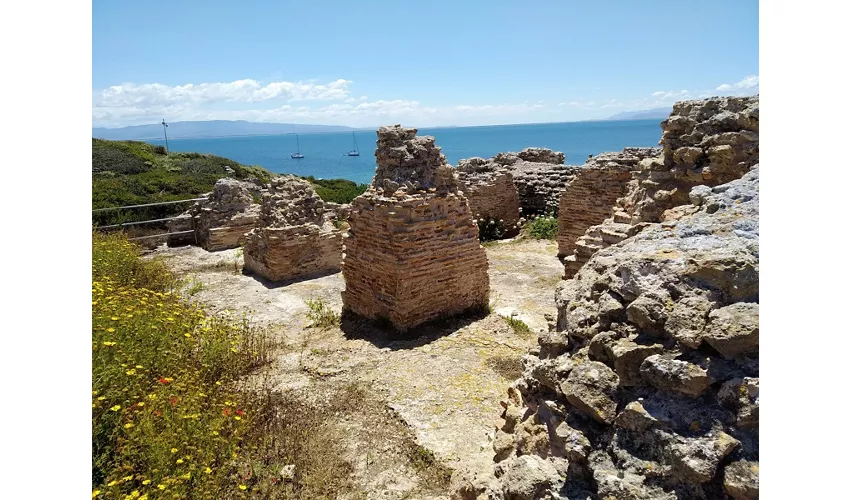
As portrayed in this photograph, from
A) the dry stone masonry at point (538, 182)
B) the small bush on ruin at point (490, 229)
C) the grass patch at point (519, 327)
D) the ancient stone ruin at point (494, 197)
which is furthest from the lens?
the dry stone masonry at point (538, 182)

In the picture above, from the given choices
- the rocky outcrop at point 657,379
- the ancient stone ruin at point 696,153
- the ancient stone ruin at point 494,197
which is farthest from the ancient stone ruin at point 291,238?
the rocky outcrop at point 657,379

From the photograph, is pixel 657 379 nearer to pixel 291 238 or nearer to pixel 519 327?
pixel 519 327

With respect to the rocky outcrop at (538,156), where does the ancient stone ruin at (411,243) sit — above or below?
below

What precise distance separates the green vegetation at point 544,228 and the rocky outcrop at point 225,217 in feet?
30.4

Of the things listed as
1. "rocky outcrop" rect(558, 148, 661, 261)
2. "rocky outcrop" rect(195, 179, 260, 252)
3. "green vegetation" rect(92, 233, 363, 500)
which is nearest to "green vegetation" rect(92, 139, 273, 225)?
"rocky outcrop" rect(195, 179, 260, 252)

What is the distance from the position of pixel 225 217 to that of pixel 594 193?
37.0ft

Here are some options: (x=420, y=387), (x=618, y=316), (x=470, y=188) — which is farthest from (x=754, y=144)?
(x=470, y=188)

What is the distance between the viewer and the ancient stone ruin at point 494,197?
52.5ft

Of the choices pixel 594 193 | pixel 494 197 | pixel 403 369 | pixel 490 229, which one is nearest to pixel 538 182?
pixel 494 197

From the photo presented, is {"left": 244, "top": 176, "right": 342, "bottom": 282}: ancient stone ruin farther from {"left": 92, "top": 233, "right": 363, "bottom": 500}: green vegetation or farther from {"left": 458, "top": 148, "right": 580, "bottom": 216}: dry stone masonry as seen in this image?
{"left": 458, "top": 148, "right": 580, "bottom": 216}: dry stone masonry

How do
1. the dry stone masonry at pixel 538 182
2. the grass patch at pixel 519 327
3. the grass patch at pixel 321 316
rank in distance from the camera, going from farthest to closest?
the dry stone masonry at pixel 538 182 < the grass patch at pixel 321 316 < the grass patch at pixel 519 327

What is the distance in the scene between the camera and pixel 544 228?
15859 mm

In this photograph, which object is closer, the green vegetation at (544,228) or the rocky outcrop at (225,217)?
the rocky outcrop at (225,217)

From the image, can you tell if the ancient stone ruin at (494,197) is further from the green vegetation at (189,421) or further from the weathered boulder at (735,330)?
the weathered boulder at (735,330)
